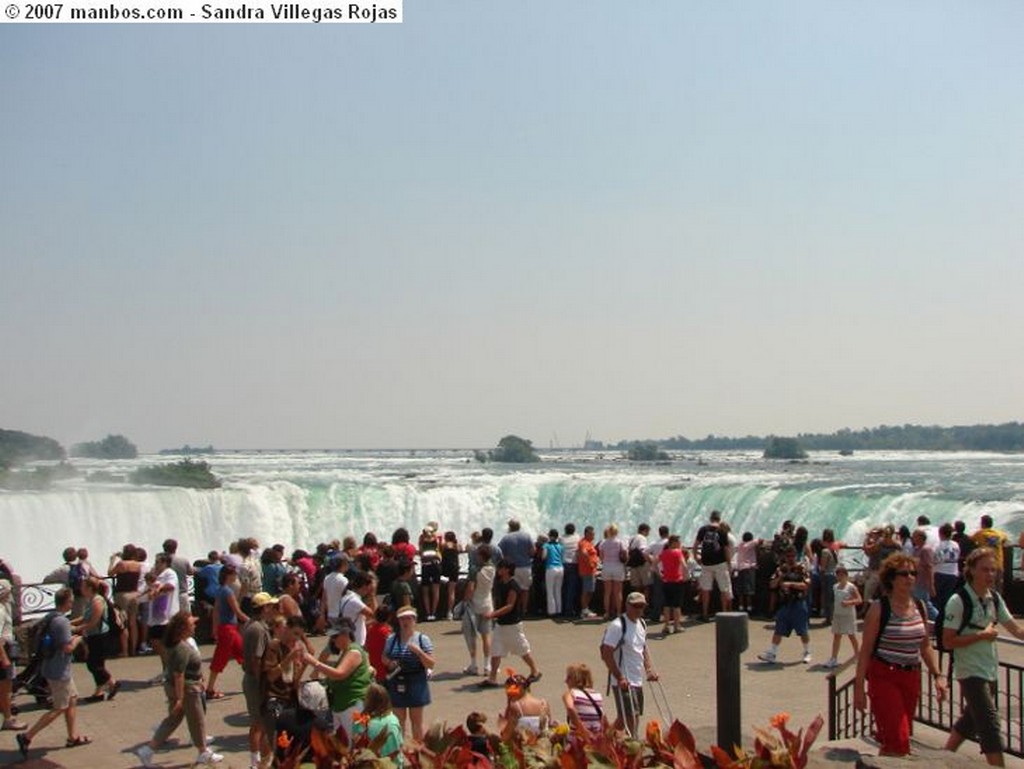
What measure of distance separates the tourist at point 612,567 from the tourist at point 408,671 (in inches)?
229

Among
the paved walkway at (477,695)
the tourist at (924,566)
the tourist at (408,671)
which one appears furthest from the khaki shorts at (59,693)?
the tourist at (924,566)

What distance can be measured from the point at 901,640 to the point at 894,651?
0.07m

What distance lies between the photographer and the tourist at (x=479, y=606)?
422 inches

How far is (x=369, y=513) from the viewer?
35.9 m

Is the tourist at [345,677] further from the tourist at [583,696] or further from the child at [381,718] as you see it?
the tourist at [583,696]

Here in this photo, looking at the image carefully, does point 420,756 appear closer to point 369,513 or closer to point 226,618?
point 226,618

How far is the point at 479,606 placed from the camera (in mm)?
10789

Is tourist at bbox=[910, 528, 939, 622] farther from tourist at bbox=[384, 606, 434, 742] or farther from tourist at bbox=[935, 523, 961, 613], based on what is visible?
tourist at bbox=[384, 606, 434, 742]

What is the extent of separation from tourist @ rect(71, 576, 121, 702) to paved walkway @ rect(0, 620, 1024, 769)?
0.18m

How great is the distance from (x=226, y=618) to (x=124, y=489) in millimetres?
26266

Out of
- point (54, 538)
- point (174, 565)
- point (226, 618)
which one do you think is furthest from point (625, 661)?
point (54, 538)

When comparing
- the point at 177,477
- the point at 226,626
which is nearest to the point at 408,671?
the point at 226,626

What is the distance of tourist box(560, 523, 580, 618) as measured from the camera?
1423 centimetres

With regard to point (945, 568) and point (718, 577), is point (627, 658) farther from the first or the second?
point (945, 568)
